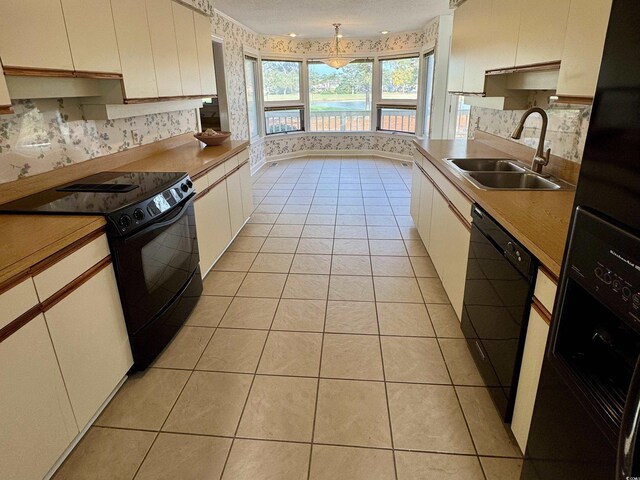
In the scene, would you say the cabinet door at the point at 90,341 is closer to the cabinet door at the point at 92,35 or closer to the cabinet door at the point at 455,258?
the cabinet door at the point at 92,35

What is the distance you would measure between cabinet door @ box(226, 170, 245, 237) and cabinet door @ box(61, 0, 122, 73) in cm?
136

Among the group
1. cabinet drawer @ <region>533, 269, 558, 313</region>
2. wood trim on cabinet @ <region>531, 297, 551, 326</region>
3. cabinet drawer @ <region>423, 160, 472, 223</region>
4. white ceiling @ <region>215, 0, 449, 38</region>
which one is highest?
white ceiling @ <region>215, 0, 449, 38</region>

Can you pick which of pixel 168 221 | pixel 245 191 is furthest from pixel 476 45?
pixel 168 221

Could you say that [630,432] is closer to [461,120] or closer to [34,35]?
[34,35]

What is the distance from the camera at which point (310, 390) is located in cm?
196

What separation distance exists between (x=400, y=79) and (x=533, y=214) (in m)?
6.55

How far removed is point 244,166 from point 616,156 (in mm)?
3489

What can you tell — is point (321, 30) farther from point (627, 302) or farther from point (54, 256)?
point (627, 302)

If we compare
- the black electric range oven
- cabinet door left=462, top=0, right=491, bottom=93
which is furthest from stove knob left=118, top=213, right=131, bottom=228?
cabinet door left=462, top=0, right=491, bottom=93

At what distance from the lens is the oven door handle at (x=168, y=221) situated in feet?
6.16

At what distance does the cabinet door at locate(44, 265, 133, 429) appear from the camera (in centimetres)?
151

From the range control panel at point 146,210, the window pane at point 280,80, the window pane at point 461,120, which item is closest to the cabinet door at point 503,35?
the range control panel at point 146,210

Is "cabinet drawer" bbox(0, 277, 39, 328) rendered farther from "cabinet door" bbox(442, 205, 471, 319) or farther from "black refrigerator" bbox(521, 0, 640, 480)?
"cabinet door" bbox(442, 205, 471, 319)

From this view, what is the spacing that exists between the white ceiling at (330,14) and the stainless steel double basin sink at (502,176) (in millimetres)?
2753
